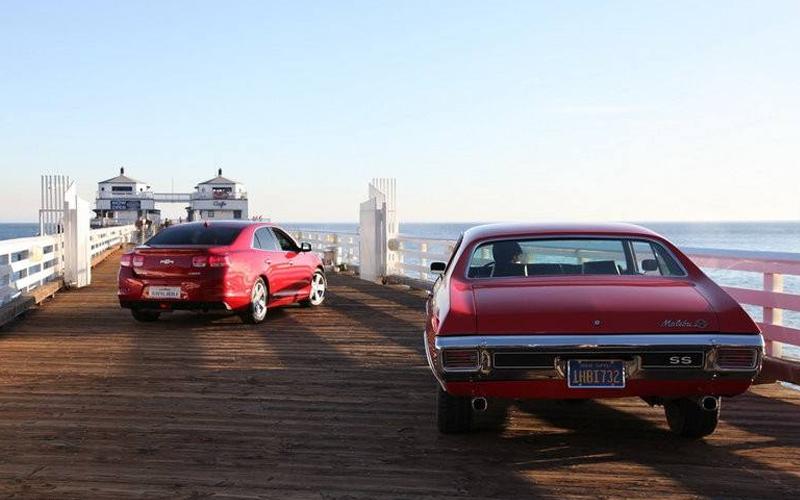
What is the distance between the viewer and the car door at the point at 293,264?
13.3 m

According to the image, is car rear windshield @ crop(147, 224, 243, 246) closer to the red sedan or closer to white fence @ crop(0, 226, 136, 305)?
the red sedan

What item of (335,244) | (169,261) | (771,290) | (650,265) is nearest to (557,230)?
(650,265)

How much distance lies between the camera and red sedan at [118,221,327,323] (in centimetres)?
1134

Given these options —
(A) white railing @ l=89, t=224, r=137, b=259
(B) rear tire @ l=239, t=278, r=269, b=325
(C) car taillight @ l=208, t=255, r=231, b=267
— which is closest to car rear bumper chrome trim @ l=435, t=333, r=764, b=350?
(C) car taillight @ l=208, t=255, r=231, b=267

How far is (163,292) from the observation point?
1142 centimetres

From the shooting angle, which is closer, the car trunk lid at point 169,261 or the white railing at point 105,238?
the car trunk lid at point 169,261

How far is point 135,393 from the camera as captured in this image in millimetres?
7129

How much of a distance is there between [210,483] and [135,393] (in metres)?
2.84

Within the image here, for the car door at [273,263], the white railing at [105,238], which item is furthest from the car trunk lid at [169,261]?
the white railing at [105,238]

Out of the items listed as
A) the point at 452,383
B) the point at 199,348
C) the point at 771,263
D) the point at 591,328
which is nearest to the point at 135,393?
the point at 199,348

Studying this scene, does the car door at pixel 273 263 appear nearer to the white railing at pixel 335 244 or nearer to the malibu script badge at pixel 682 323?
the malibu script badge at pixel 682 323

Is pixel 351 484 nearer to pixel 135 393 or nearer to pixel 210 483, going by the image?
pixel 210 483

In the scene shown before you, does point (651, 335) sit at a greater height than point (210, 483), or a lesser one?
greater

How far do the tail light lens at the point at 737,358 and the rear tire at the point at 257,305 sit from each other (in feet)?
26.2
